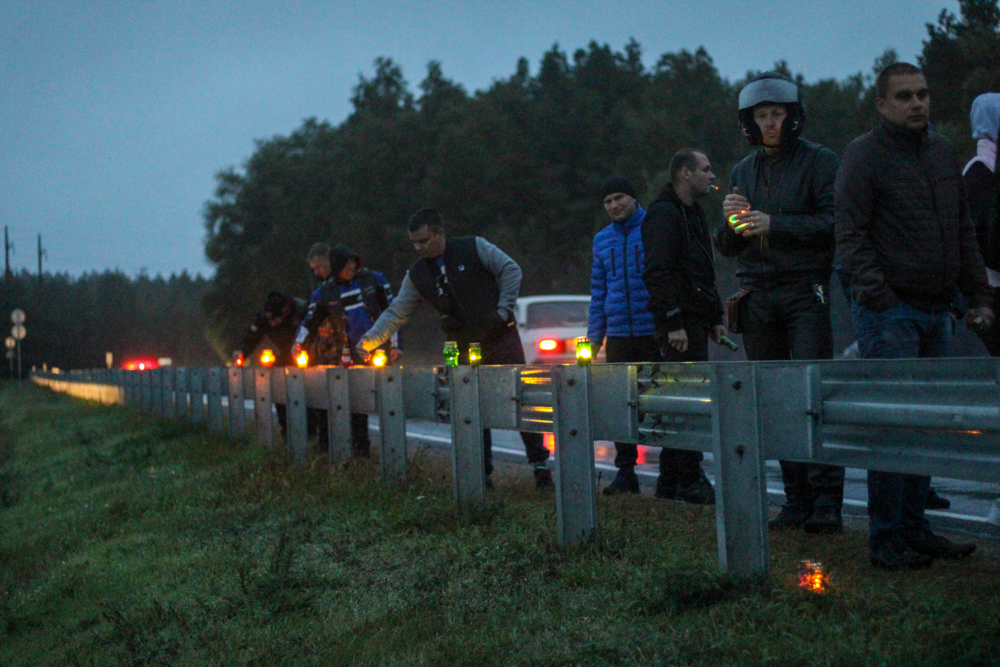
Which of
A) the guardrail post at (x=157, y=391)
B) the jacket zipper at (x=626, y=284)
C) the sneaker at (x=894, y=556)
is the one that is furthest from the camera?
the guardrail post at (x=157, y=391)

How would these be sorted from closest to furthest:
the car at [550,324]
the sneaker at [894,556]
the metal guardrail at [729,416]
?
the metal guardrail at [729,416]
the sneaker at [894,556]
the car at [550,324]

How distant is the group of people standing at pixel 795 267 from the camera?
5.30 meters

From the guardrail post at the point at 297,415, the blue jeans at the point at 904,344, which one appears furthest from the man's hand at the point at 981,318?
the guardrail post at the point at 297,415

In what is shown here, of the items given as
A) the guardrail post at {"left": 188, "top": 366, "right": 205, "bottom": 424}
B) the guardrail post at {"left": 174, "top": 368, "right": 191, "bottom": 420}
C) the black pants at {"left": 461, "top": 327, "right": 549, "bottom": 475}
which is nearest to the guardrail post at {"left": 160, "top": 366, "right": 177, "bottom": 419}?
the guardrail post at {"left": 174, "top": 368, "right": 191, "bottom": 420}

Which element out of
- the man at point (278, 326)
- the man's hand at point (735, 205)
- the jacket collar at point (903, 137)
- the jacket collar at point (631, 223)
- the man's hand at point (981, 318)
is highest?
the jacket collar at point (903, 137)

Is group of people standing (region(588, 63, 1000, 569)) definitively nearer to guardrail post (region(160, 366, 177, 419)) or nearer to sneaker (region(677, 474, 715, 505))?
sneaker (region(677, 474, 715, 505))

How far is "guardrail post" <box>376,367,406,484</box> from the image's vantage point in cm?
839

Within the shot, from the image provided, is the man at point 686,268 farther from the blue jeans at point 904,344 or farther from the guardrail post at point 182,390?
the guardrail post at point 182,390

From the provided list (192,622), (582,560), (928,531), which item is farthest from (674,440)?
(192,622)

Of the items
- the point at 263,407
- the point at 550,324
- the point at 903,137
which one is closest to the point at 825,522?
the point at 903,137

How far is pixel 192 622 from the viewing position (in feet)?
18.4

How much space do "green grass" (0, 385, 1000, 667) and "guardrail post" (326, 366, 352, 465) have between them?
281mm

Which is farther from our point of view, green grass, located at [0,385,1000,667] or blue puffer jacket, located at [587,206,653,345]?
blue puffer jacket, located at [587,206,653,345]

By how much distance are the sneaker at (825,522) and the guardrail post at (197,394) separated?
36.5ft
